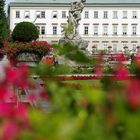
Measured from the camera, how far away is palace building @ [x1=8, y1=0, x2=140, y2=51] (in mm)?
85125

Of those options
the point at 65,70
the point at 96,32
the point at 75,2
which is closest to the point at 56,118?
the point at 65,70

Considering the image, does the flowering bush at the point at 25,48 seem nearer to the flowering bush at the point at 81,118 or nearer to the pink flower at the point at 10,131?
the flowering bush at the point at 81,118

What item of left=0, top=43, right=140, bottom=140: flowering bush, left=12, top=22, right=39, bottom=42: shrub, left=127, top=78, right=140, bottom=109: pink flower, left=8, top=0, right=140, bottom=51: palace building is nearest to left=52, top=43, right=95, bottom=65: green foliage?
left=0, top=43, right=140, bottom=140: flowering bush

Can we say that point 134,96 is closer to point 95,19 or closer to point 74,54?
point 74,54

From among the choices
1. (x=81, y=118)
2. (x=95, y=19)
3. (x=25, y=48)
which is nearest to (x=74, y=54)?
(x=81, y=118)

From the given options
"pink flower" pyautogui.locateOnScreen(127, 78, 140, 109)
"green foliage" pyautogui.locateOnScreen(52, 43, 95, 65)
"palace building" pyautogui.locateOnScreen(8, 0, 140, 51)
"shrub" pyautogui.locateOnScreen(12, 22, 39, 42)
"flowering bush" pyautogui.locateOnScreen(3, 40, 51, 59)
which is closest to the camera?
"pink flower" pyautogui.locateOnScreen(127, 78, 140, 109)

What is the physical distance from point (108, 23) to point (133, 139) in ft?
281

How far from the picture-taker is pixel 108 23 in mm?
86312

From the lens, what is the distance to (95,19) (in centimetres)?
8656

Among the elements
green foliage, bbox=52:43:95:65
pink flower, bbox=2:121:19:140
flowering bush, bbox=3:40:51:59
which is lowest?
pink flower, bbox=2:121:19:140

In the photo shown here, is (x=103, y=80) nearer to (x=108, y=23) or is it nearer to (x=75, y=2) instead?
(x=75, y=2)

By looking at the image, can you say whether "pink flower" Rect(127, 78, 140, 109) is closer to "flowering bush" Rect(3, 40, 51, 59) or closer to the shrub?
"flowering bush" Rect(3, 40, 51, 59)

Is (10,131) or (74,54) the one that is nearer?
(10,131)

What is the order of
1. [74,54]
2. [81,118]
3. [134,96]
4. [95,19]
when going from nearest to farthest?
[134,96] → [81,118] → [74,54] → [95,19]
